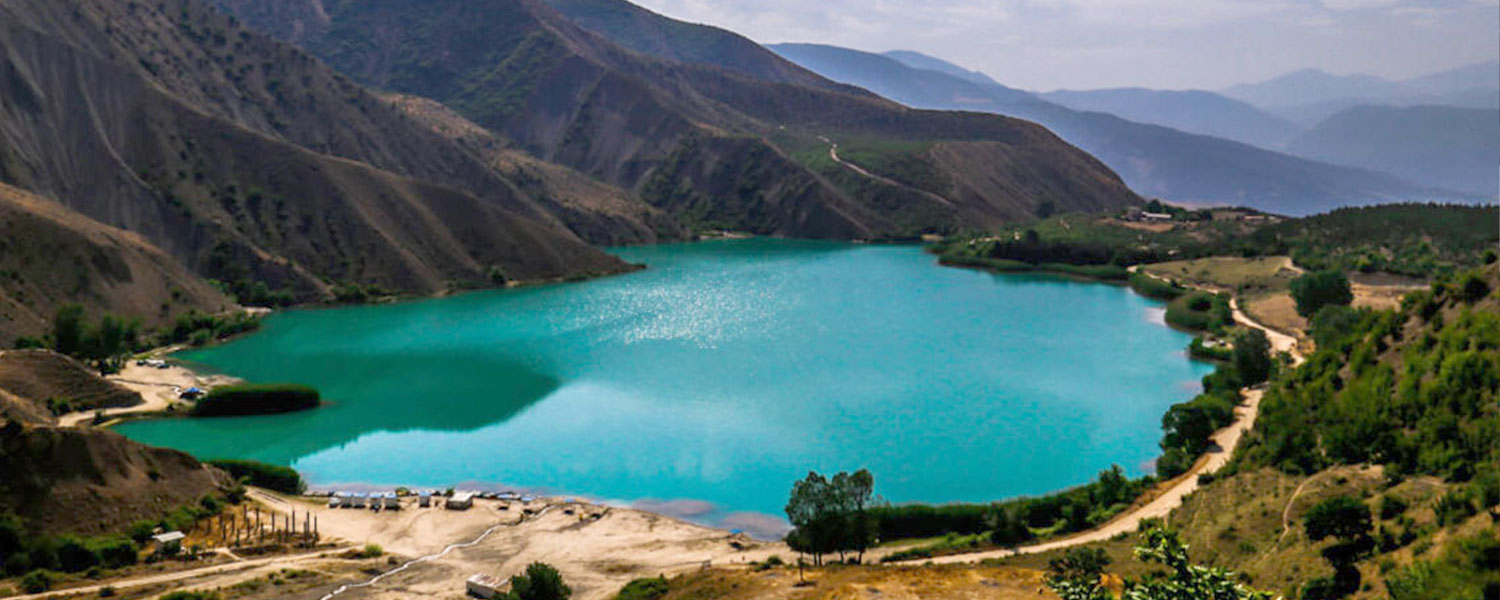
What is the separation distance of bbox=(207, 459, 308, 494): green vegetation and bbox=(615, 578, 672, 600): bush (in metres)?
24.4

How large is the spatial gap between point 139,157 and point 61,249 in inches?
1380

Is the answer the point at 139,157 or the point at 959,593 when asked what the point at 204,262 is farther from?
the point at 959,593

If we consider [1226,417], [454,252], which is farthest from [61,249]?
Result: [1226,417]

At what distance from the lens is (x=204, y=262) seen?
10519 centimetres

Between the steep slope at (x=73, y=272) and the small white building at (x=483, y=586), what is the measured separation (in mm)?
54856

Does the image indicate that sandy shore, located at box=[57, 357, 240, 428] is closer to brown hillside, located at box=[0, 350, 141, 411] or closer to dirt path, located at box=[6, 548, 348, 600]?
brown hillside, located at box=[0, 350, 141, 411]

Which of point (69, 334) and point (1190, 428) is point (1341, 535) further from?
point (69, 334)

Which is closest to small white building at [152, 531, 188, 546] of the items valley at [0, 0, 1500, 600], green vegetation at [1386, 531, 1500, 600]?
valley at [0, 0, 1500, 600]

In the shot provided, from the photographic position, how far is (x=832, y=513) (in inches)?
1539

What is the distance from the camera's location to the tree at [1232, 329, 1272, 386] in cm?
6788

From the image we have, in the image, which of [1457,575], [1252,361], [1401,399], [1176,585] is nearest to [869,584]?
[1176,585]

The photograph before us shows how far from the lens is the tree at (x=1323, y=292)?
3497 inches

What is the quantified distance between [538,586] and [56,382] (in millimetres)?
45554

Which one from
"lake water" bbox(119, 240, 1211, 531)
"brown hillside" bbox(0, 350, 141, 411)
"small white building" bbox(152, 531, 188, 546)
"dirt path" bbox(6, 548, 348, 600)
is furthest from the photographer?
"brown hillside" bbox(0, 350, 141, 411)
